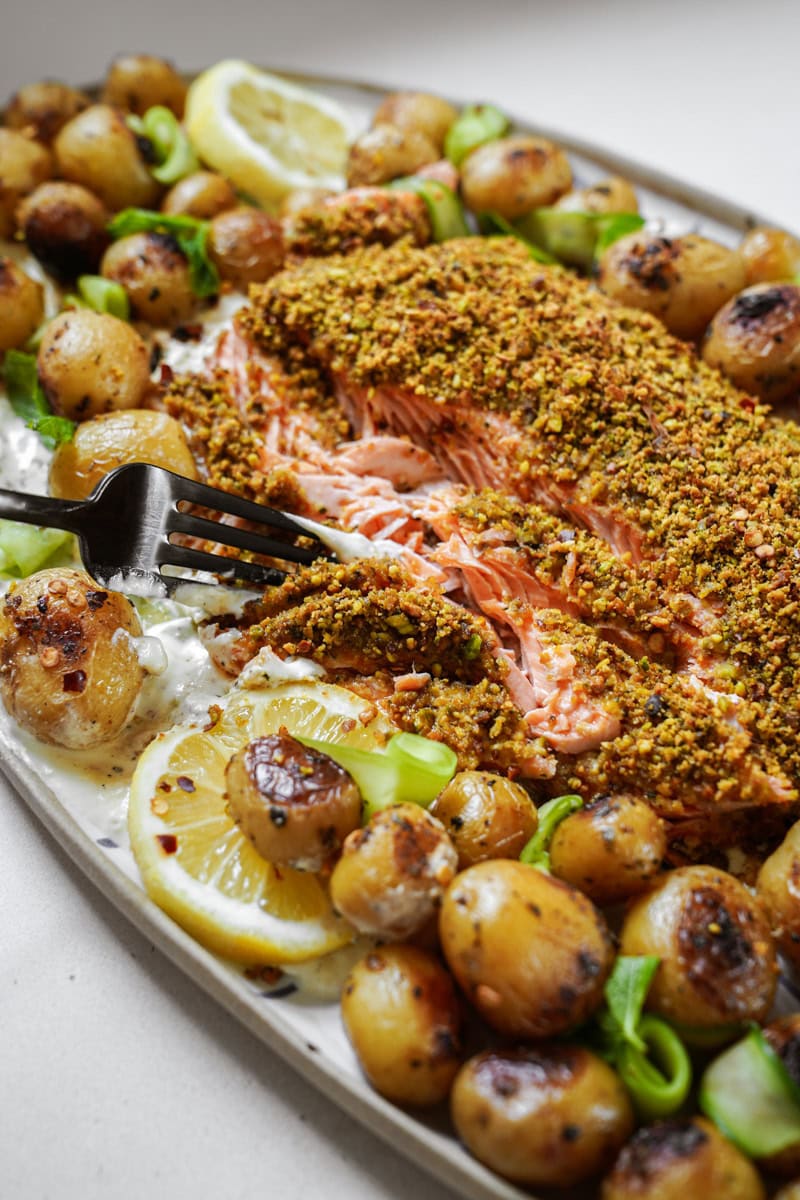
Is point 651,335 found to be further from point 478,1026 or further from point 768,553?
point 478,1026

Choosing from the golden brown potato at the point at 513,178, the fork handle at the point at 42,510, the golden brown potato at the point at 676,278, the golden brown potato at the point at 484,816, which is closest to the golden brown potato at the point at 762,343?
the golden brown potato at the point at 676,278

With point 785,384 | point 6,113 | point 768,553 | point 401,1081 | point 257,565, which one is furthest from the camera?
point 6,113

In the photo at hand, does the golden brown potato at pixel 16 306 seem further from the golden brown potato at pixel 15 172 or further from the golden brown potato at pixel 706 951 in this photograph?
the golden brown potato at pixel 706 951

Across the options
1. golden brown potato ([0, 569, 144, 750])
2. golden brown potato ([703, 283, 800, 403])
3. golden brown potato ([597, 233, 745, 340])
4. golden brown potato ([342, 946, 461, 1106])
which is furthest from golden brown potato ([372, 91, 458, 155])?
golden brown potato ([342, 946, 461, 1106])

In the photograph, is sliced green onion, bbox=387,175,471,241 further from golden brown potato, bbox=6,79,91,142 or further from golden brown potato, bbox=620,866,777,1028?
golden brown potato, bbox=620,866,777,1028

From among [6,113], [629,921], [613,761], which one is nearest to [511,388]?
[613,761]

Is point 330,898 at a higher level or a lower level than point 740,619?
lower
